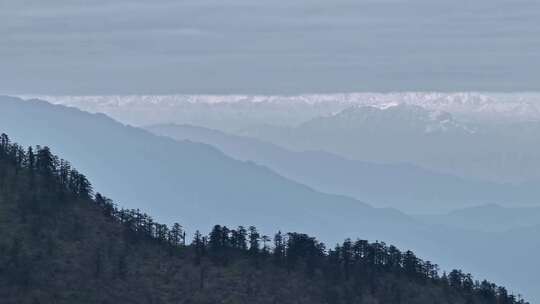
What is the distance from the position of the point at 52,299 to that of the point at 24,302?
4513mm

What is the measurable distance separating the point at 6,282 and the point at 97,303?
12.8m

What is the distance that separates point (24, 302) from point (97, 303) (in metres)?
10.7

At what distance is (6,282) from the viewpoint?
199500 mm

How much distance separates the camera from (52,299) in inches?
7741

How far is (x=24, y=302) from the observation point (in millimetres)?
193500

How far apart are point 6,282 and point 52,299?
760 centimetres

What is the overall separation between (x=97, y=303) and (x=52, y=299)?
635 cm

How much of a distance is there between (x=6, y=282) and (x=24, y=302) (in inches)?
286
